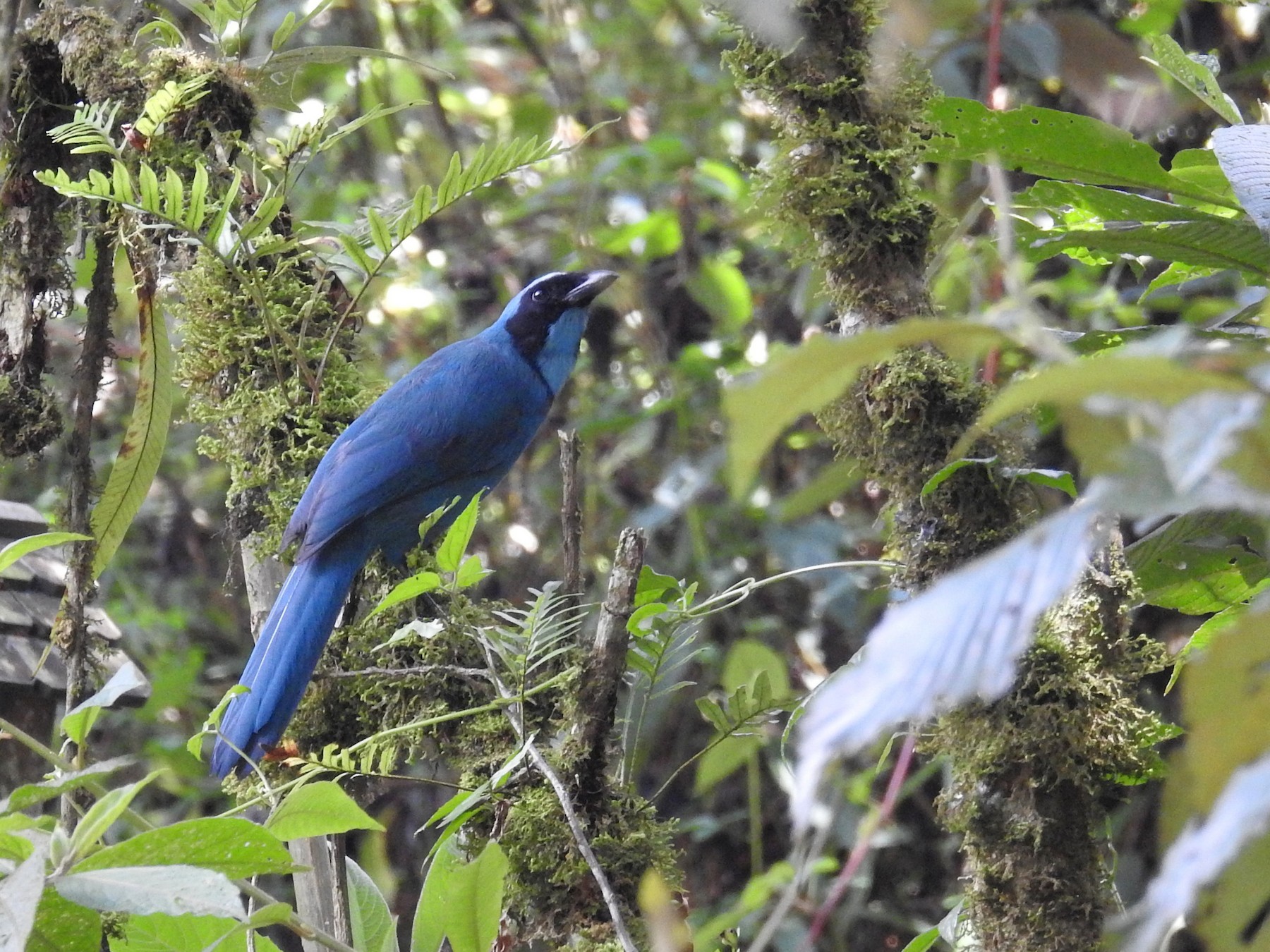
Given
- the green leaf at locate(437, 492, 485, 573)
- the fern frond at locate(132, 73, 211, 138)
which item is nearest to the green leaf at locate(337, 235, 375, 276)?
the fern frond at locate(132, 73, 211, 138)

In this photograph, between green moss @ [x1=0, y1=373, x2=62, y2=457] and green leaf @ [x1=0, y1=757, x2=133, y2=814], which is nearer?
green leaf @ [x1=0, y1=757, x2=133, y2=814]

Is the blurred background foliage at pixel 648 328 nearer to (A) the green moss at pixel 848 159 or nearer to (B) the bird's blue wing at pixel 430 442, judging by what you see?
(B) the bird's blue wing at pixel 430 442

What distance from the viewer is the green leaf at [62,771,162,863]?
1.18 m

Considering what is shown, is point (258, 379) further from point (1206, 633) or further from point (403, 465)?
point (1206, 633)

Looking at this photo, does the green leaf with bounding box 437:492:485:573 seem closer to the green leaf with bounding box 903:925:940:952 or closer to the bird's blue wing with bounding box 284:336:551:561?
the green leaf with bounding box 903:925:940:952

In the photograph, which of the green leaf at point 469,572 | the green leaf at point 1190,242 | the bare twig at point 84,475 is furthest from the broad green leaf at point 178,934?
the green leaf at point 1190,242

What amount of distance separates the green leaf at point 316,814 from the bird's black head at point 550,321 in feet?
9.68

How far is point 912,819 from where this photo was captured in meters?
5.15

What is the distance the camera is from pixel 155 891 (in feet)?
3.81

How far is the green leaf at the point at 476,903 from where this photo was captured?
1.47 meters

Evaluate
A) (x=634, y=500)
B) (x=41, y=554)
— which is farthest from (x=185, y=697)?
(x=41, y=554)

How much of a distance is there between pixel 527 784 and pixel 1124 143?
4.20 feet

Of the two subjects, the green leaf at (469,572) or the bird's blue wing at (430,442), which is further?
the bird's blue wing at (430,442)

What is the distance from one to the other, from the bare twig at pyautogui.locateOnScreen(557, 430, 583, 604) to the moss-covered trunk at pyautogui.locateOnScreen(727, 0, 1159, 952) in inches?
15.5
